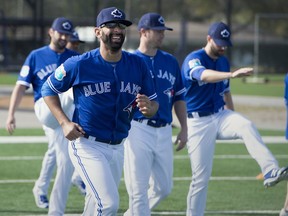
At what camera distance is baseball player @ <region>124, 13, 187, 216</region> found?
8867 mm

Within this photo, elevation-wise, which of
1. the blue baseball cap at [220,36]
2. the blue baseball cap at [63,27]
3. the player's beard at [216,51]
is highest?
the blue baseball cap at [63,27]

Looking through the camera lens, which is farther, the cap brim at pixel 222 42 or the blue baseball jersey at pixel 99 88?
the cap brim at pixel 222 42

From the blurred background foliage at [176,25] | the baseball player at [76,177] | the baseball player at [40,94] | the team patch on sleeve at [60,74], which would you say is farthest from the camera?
the blurred background foliage at [176,25]

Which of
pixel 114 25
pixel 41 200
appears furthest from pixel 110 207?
pixel 41 200

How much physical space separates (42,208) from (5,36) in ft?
115

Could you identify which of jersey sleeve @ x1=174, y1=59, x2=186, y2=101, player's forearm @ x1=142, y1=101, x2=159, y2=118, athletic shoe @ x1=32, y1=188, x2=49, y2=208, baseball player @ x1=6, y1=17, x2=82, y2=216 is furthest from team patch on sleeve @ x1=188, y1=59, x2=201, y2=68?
athletic shoe @ x1=32, y1=188, x2=49, y2=208

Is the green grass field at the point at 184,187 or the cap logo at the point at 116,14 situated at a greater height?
the cap logo at the point at 116,14

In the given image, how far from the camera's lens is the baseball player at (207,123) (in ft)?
30.8

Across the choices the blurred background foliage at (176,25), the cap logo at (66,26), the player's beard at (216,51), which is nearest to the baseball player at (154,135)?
the player's beard at (216,51)

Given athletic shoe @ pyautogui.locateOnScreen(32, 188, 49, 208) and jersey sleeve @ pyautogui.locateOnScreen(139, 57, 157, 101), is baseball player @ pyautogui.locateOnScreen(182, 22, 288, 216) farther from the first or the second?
athletic shoe @ pyautogui.locateOnScreen(32, 188, 49, 208)

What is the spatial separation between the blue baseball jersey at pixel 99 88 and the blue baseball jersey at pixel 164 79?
4.04 feet

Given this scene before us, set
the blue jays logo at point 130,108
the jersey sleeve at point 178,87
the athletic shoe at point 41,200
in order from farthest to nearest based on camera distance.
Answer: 1. the athletic shoe at point 41,200
2. the jersey sleeve at point 178,87
3. the blue jays logo at point 130,108

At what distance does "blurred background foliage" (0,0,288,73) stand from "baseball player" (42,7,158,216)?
107ft

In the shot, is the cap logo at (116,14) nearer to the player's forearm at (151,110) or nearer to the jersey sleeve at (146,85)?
the jersey sleeve at (146,85)
